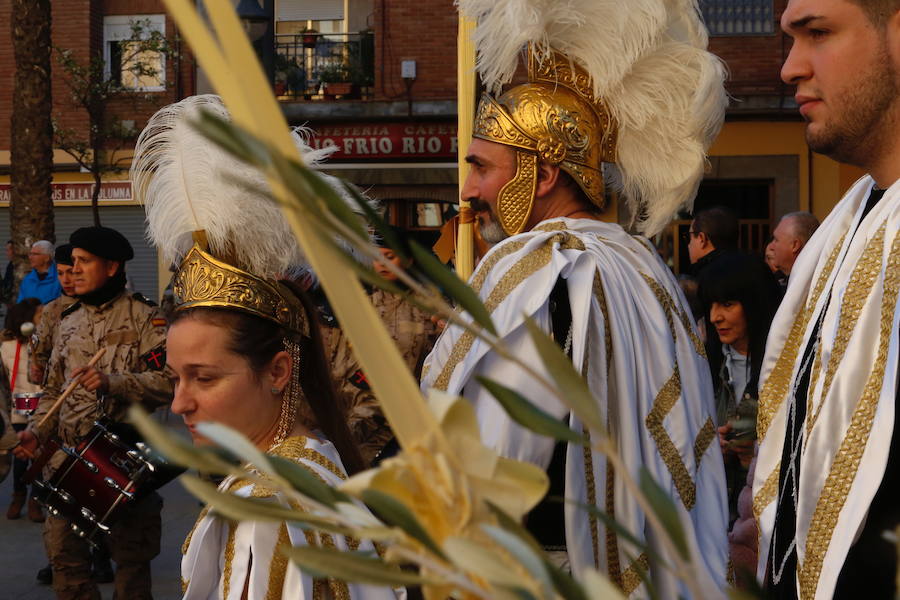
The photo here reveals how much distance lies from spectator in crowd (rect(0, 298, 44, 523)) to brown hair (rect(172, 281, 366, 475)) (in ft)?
18.7

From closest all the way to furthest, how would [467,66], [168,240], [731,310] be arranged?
[168,240] < [467,66] < [731,310]

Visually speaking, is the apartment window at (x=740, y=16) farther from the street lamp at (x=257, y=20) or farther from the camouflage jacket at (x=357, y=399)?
the camouflage jacket at (x=357, y=399)

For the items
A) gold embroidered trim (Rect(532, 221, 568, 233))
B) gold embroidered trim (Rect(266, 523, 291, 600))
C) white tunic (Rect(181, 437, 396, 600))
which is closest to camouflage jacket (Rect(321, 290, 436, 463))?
gold embroidered trim (Rect(532, 221, 568, 233))

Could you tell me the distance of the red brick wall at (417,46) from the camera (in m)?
20.1

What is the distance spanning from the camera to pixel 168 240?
2.69 meters

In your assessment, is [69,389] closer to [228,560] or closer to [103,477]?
[103,477]

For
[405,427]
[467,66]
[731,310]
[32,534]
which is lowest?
[32,534]

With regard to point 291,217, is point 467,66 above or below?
above

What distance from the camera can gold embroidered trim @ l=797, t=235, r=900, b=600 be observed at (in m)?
1.73

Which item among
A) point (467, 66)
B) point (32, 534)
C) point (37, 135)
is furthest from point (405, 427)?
point (37, 135)

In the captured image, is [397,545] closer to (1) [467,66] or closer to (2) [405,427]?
(2) [405,427]

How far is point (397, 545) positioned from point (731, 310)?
14.6ft

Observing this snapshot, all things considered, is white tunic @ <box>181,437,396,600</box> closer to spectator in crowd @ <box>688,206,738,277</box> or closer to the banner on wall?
spectator in crowd @ <box>688,206,738,277</box>

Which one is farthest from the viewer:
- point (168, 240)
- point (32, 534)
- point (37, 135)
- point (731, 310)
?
point (37, 135)
